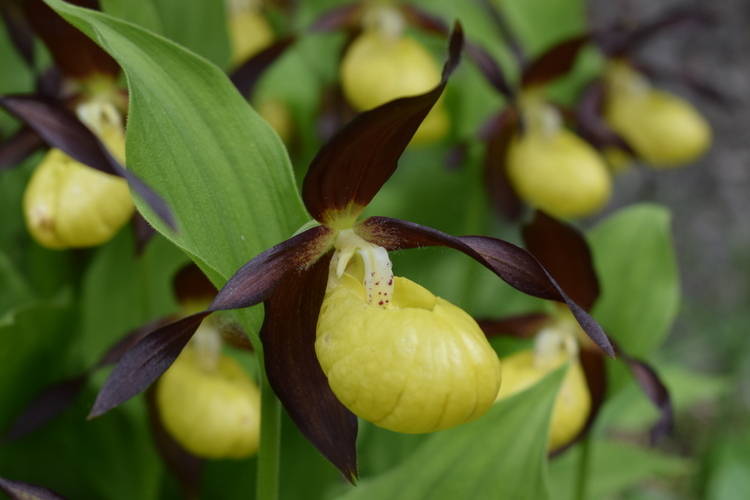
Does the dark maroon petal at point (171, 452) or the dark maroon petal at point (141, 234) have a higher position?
the dark maroon petal at point (141, 234)

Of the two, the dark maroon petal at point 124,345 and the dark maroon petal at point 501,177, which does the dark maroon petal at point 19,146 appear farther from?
the dark maroon petal at point 501,177

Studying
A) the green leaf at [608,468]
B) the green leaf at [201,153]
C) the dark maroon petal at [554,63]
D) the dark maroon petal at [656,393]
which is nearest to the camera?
the green leaf at [201,153]

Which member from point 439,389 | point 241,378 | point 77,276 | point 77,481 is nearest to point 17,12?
point 77,276

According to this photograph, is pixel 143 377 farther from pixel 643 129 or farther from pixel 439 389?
pixel 643 129

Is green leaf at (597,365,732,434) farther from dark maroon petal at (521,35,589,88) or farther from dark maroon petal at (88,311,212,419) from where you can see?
dark maroon petal at (88,311,212,419)

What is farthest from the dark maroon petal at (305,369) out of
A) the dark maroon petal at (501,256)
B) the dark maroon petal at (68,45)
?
the dark maroon petal at (68,45)

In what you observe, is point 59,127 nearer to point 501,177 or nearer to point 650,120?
point 501,177

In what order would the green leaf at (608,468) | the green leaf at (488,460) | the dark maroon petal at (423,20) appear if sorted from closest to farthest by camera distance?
the green leaf at (488,460), the green leaf at (608,468), the dark maroon petal at (423,20)

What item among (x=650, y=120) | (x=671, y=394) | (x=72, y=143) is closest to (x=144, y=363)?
(x=72, y=143)
